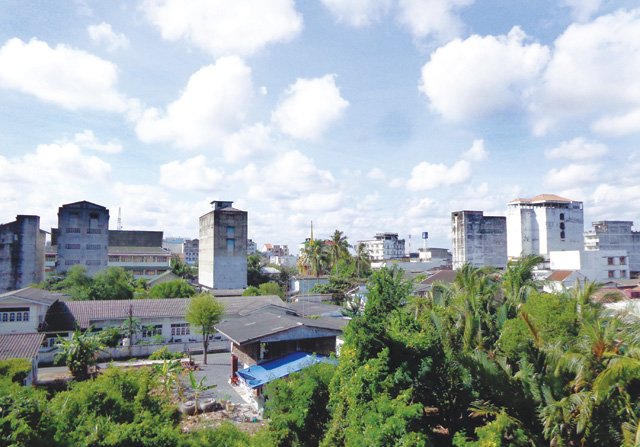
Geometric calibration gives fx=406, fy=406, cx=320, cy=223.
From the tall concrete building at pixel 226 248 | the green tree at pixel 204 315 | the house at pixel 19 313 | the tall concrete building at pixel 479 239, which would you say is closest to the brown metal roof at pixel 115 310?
the house at pixel 19 313

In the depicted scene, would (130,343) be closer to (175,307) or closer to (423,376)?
(175,307)

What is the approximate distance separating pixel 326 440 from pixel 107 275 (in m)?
47.7

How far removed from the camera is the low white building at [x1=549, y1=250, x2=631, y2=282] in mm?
57000

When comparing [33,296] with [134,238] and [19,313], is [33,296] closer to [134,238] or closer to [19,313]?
[19,313]

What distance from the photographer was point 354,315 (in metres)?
13.6

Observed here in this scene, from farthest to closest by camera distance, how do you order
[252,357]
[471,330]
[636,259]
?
Result: 1. [636,259]
2. [252,357]
3. [471,330]

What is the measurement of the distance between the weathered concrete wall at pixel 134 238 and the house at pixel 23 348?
75757 mm

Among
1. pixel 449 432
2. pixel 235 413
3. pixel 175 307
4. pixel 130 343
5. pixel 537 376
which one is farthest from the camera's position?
pixel 175 307

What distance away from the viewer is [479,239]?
7600cm

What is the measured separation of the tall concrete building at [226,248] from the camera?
67.5 metres

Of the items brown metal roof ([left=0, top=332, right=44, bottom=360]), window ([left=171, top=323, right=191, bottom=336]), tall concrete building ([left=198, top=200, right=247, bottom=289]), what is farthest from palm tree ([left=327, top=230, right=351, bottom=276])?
brown metal roof ([left=0, top=332, right=44, bottom=360])

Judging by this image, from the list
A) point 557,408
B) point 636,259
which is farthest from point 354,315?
point 636,259

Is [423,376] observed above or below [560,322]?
below

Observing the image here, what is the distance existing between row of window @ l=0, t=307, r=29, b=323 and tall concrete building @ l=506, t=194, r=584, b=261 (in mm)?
71284
